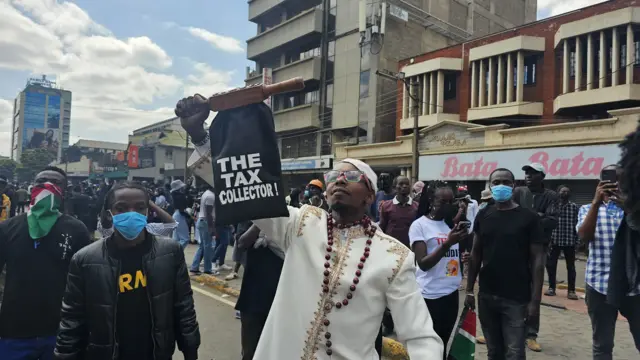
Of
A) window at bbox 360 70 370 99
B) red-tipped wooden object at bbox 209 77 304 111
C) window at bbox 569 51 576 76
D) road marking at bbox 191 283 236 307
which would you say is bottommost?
road marking at bbox 191 283 236 307

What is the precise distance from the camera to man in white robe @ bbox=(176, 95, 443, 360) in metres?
1.88

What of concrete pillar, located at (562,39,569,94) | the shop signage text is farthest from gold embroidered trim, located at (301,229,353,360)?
the shop signage text

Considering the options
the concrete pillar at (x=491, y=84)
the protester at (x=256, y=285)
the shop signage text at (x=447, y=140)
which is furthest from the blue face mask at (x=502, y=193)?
the concrete pillar at (x=491, y=84)

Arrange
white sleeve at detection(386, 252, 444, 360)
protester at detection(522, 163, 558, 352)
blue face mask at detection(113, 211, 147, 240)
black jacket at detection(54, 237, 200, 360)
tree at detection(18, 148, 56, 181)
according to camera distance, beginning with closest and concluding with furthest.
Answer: white sleeve at detection(386, 252, 444, 360) < black jacket at detection(54, 237, 200, 360) < blue face mask at detection(113, 211, 147, 240) < protester at detection(522, 163, 558, 352) < tree at detection(18, 148, 56, 181)

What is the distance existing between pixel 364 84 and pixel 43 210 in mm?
24861

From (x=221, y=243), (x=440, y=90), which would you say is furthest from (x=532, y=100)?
(x=221, y=243)

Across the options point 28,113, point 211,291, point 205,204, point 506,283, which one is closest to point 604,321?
point 506,283

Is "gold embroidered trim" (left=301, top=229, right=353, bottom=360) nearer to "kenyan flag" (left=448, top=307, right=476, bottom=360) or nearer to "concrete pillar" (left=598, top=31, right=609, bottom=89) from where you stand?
"kenyan flag" (left=448, top=307, right=476, bottom=360)

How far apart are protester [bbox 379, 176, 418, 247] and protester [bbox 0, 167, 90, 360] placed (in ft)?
11.8

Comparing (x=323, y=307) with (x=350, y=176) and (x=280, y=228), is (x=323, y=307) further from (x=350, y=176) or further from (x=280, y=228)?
(x=350, y=176)

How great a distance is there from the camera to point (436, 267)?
3.95 meters

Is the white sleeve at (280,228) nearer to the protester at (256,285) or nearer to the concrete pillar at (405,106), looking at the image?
the protester at (256,285)

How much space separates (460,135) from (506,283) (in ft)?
57.5

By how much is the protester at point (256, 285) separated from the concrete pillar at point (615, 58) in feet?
57.4
